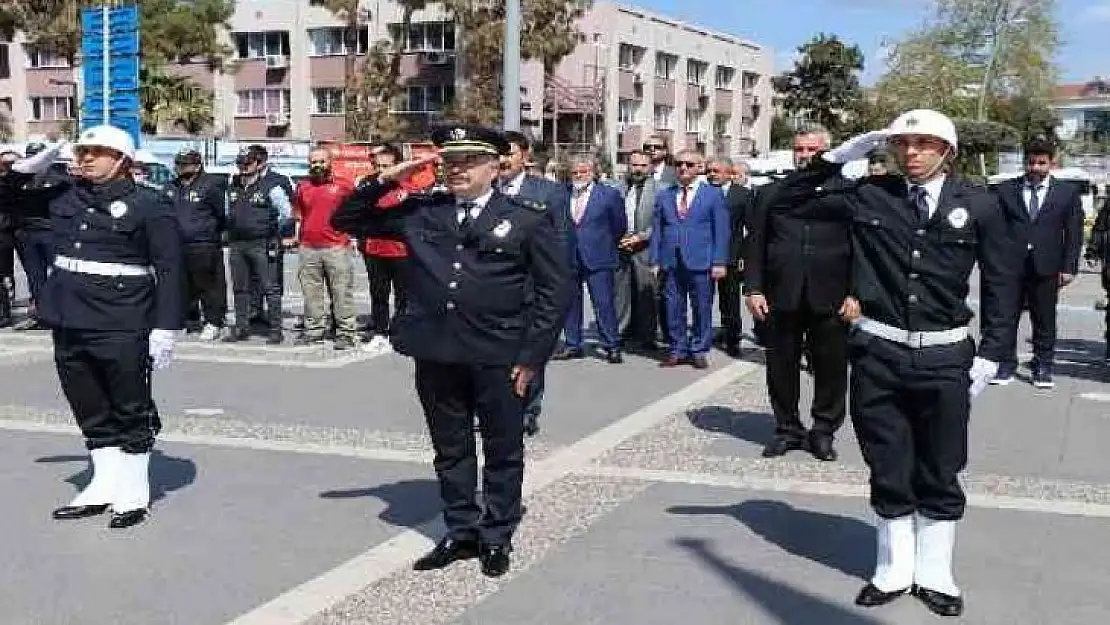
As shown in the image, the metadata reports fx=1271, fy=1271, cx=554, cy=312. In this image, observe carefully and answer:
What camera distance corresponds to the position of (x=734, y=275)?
1248cm

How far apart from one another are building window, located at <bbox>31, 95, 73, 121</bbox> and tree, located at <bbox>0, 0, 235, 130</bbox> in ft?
Result: 56.0

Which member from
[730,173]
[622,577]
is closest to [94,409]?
[622,577]

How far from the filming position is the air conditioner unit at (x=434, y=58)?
173 ft

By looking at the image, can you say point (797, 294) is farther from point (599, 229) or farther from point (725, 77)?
point (725, 77)

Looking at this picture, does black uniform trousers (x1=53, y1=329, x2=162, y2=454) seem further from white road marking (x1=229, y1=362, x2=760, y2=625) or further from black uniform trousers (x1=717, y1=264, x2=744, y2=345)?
black uniform trousers (x1=717, y1=264, x2=744, y2=345)

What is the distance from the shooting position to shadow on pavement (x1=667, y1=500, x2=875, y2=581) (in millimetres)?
5660

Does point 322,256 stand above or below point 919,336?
below

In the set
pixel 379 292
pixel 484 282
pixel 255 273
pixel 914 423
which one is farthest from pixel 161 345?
pixel 255 273

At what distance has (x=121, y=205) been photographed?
5.97 meters

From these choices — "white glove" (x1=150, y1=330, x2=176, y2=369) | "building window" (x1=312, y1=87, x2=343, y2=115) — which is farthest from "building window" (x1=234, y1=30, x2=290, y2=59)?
"white glove" (x1=150, y1=330, x2=176, y2=369)

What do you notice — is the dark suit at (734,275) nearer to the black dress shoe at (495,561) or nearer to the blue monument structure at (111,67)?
the black dress shoe at (495,561)

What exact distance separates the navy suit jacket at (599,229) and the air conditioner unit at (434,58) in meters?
42.5

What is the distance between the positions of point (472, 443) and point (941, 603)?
2022 millimetres

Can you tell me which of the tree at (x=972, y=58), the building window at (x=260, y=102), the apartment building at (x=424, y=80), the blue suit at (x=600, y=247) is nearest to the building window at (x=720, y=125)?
the apartment building at (x=424, y=80)
